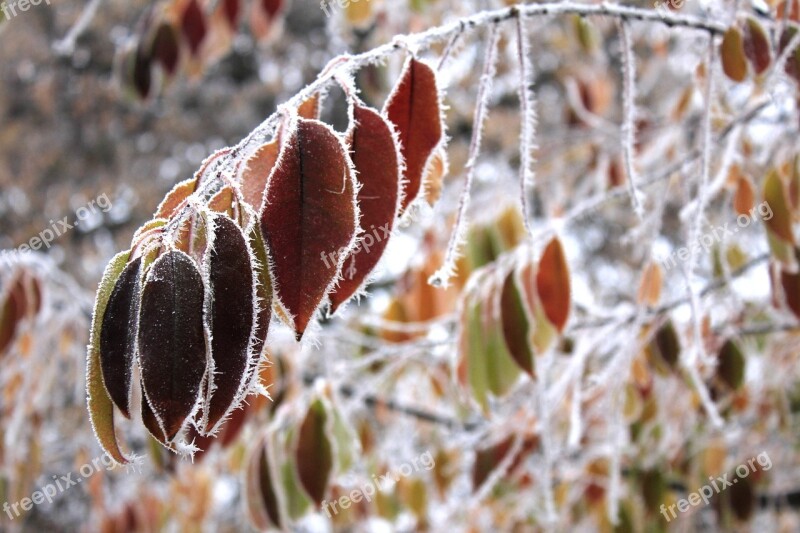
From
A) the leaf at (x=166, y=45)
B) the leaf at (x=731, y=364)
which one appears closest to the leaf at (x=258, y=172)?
the leaf at (x=731, y=364)

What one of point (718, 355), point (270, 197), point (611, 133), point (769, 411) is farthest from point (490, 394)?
point (769, 411)

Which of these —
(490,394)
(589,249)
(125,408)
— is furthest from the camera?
(589,249)

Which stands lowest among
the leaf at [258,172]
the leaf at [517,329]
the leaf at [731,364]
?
the leaf at [731,364]

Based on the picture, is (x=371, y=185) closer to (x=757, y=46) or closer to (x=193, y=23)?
(x=757, y=46)

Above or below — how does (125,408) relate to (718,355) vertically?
above

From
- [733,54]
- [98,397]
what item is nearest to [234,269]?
[98,397]

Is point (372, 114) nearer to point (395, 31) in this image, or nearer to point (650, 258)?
point (650, 258)

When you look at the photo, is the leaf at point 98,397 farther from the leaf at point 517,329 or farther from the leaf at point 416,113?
the leaf at point 517,329
